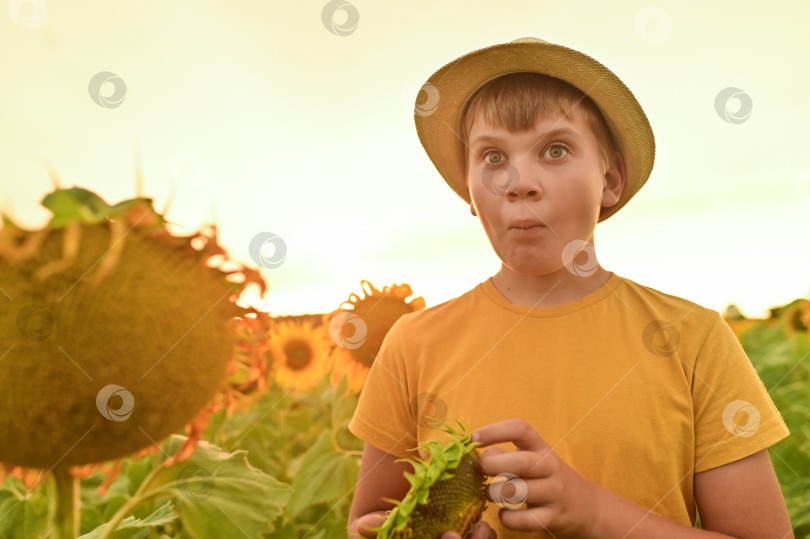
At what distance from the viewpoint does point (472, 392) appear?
82.5 inches

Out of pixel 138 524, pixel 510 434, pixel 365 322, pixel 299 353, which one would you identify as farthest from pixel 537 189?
pixel 299 353

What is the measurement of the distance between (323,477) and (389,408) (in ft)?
2.13

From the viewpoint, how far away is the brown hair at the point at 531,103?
2.07 metres

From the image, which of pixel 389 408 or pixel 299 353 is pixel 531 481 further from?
pixel 299 353

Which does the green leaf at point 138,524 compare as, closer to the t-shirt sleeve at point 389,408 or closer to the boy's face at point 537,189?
the t-shirt sleeve at point 389,408

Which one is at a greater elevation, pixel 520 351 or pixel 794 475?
pixel 794 475

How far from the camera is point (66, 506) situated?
1668 millimetres

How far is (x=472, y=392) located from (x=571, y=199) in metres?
0.64

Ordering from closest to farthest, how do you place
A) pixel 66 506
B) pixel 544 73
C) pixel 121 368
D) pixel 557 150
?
1. pixel 121 368
2. pixel 66 506
3. pixel 557 150
4. pixel 544 73

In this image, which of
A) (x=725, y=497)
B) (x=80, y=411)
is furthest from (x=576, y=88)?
(x=80, y=411)

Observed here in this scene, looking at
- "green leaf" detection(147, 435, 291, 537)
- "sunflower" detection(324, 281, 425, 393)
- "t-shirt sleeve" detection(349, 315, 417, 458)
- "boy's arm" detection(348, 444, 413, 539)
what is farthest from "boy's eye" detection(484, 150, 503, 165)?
"sunflower" detection(324, 281, 425, 393)

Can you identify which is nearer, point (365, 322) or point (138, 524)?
point (138, 524)

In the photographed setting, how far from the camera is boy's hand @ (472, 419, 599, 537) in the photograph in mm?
1508

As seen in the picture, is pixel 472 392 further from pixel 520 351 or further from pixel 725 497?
pixel 725 497
